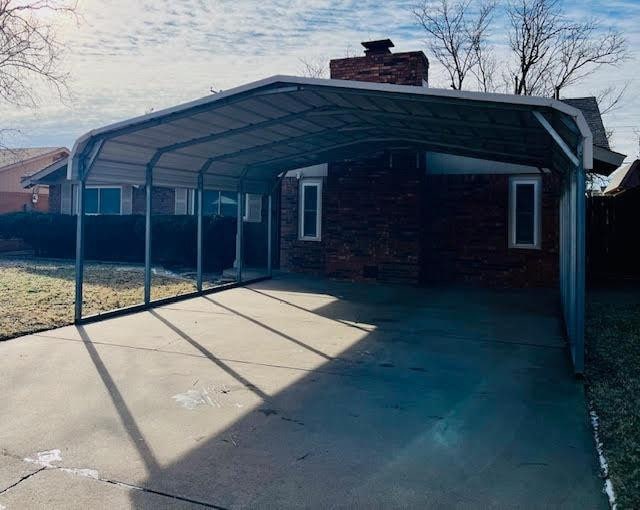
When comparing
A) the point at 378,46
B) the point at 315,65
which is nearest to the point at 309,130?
the point at 378,46

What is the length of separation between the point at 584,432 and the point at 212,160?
8157 mm

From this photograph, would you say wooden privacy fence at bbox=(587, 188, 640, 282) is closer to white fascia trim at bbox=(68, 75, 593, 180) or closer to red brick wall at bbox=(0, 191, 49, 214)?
white fascia trim at bbox=(68, 75, 593, 180)

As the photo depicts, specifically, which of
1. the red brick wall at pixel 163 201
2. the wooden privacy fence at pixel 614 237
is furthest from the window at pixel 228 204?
the wooden privacy fence at pixel 614 237

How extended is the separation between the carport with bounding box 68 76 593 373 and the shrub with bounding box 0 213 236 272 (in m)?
2.90

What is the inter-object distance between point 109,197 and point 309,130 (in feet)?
43.9

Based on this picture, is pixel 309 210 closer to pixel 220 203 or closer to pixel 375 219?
pixel 375 219

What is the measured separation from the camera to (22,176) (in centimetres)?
2783

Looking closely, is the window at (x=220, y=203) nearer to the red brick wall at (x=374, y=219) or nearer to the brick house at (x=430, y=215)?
Result: the red brick wall at (x=374, y=219)

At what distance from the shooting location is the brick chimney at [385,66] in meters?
12.5

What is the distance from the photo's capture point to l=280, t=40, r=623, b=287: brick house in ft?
39.3

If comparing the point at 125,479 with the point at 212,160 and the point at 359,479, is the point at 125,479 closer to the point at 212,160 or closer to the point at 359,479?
the point at 359,479

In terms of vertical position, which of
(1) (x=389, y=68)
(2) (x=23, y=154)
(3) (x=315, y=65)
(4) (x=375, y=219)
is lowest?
(4) (x=375, y=219)

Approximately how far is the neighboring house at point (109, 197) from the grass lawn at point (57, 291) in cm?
367

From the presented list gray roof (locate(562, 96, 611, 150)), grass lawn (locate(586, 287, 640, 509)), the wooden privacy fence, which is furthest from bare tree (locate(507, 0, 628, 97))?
grass lawn (locate(586, 287, 640, 509))
